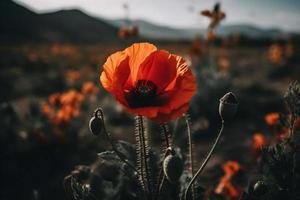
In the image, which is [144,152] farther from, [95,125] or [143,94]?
[143,94]

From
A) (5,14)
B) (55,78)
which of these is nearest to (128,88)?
(55,78)

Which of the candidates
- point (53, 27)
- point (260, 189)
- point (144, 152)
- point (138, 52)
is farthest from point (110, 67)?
point (53, 27)

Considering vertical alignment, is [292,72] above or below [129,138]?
above

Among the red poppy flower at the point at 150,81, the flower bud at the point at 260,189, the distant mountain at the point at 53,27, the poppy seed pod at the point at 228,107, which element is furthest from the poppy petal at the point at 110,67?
the distant mountain at the point at 53,27

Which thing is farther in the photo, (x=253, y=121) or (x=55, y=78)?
(x=55, y=78)

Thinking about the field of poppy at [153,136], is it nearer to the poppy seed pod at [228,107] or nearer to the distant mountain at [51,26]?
the poppy seed pod at [228,107]

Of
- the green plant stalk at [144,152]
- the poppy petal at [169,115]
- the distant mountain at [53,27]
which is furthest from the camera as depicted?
the distant mountain at [53,27]

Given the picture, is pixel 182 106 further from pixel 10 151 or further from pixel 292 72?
pixel 292 72
